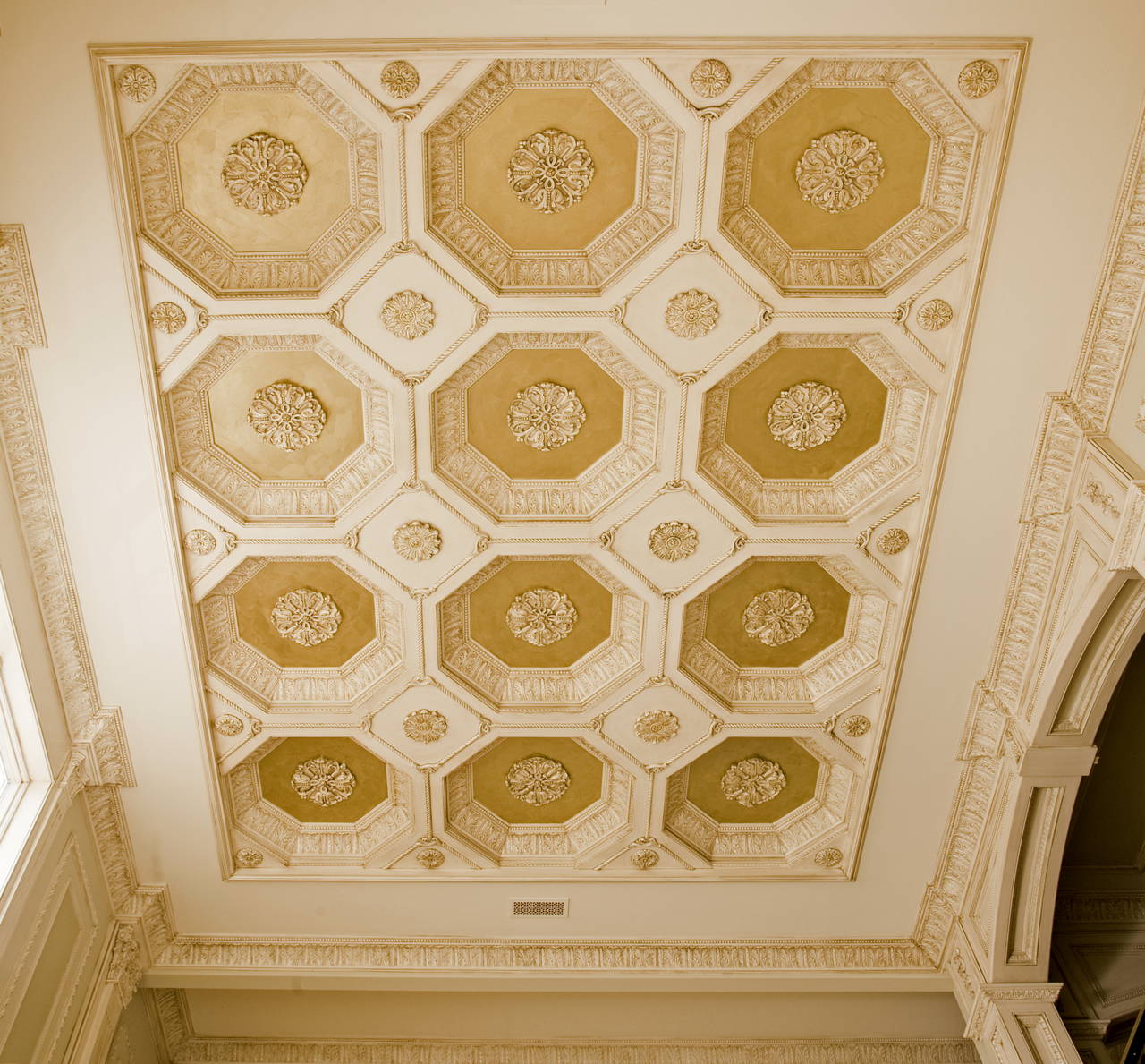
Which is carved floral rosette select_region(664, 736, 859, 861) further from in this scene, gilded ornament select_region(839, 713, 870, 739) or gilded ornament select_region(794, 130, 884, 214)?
gilded ornament select_region(794, 130, 884, 214)

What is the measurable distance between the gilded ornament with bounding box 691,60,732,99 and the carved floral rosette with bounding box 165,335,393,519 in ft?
7.87

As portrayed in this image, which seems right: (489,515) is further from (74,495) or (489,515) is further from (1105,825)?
(1105,825)

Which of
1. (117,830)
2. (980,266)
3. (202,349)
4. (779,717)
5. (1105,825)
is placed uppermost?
(980,266)

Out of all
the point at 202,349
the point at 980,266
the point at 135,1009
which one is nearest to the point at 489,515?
the point at 202,349

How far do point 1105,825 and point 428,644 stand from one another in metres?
6.26

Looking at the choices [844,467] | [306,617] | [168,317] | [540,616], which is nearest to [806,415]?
[844,467]

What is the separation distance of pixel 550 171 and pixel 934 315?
2253mm

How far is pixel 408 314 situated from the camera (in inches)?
234

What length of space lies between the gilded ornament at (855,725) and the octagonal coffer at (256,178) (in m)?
4.53

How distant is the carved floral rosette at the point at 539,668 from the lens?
7152 millimetres

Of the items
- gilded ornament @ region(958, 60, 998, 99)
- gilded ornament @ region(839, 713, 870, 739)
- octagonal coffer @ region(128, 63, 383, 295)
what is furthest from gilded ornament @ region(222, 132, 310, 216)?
gilded ornament @ region(839, 713, 870, 739)

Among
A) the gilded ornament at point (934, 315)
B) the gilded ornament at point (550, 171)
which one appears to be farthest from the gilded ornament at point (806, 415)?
the gilded ornament at point (550, 171)

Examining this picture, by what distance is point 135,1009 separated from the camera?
8.23 metres

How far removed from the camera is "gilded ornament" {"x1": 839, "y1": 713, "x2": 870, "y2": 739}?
747cm
